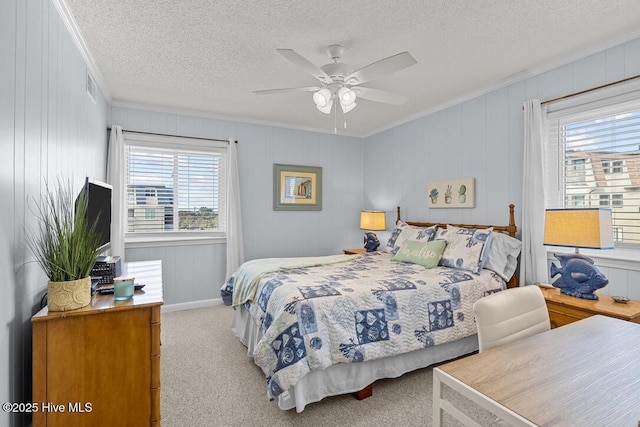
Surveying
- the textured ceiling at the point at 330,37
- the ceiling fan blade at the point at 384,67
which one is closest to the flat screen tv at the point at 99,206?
the textured ceiling at the point at 330,37

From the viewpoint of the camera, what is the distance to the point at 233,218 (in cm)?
429

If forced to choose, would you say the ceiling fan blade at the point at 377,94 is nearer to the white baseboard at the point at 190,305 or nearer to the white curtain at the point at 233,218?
the white curtain at the point at 233,218

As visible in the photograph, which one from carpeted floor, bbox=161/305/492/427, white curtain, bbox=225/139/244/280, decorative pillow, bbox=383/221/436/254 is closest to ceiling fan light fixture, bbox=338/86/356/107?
decorative pillow, bbox=383/221/436/254

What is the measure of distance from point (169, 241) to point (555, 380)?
4.09m

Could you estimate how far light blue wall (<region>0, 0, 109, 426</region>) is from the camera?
1.28 m

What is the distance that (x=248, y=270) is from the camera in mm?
3020

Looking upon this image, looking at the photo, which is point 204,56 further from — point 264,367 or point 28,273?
point 264,367

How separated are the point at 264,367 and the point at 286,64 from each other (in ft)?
8.19

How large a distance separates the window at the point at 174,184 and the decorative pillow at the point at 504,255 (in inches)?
134

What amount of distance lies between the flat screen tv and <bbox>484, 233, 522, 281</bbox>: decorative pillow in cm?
321

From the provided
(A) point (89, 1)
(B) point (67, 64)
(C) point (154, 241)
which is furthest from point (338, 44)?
(C) point (154, 241)

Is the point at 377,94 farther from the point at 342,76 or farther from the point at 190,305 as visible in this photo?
the point at 190,305

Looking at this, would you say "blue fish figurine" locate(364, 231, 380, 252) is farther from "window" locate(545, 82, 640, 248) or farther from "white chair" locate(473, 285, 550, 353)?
"white chair" locate(473, 285, 550, 353)

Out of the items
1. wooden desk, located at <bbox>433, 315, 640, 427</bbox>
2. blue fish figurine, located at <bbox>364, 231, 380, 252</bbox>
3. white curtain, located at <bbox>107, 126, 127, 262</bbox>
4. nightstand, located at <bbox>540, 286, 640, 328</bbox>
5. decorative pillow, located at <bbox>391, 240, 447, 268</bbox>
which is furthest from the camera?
blue fish figurine, located at <bbox>364, 231, 380, 252</bbox>
